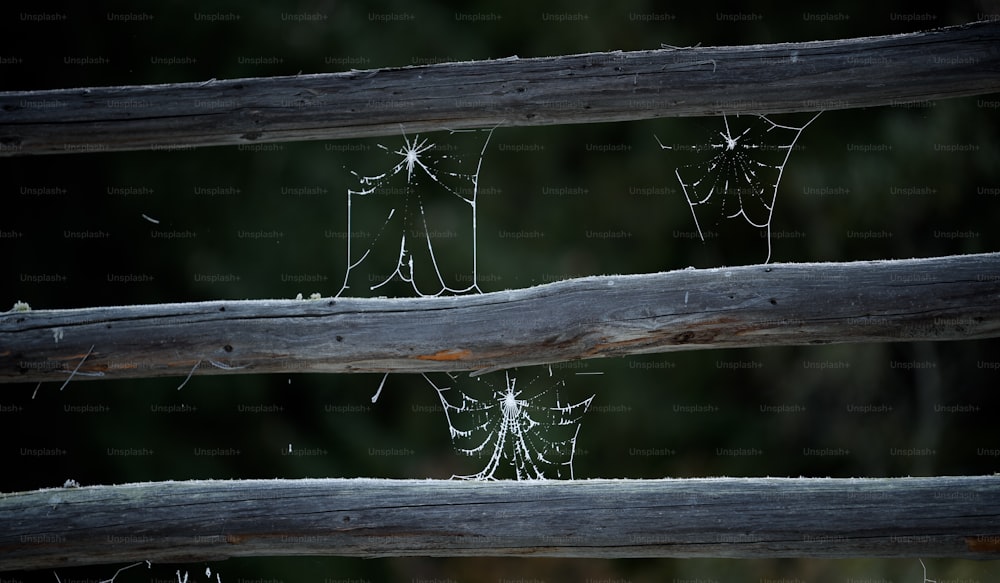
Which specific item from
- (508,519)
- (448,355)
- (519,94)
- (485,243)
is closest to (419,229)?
(485,243)

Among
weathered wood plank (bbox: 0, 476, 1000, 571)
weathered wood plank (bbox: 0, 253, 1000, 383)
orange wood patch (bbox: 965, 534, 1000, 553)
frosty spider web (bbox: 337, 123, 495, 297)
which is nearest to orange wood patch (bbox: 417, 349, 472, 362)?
weathered wood plank (bbox: 0, 253, 1000, 383)

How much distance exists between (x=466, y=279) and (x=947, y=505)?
5.10 meters

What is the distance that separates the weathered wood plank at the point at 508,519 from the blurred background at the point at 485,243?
13.2 feet

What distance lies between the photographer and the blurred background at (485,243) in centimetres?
714

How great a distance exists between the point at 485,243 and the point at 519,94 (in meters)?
4.73

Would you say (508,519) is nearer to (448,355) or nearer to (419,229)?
(448,355)

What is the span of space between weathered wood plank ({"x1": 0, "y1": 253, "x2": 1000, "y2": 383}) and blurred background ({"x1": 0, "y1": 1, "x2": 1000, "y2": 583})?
13.7 feet

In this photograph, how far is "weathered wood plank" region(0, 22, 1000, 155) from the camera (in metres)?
2.99

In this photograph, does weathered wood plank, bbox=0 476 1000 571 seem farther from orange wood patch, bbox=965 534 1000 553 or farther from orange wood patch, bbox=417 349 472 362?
orange wood patch, bbox=417 349 472 362

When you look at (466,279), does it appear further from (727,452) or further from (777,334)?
(777,334)

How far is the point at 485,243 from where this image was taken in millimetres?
7836

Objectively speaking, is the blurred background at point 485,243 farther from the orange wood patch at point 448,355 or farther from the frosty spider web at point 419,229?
the orange wood patch at point 448,355

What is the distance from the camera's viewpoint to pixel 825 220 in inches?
305

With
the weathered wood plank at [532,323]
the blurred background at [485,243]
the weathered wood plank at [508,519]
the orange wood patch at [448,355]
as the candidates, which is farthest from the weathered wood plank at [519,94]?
the blurred background at [485,243]
